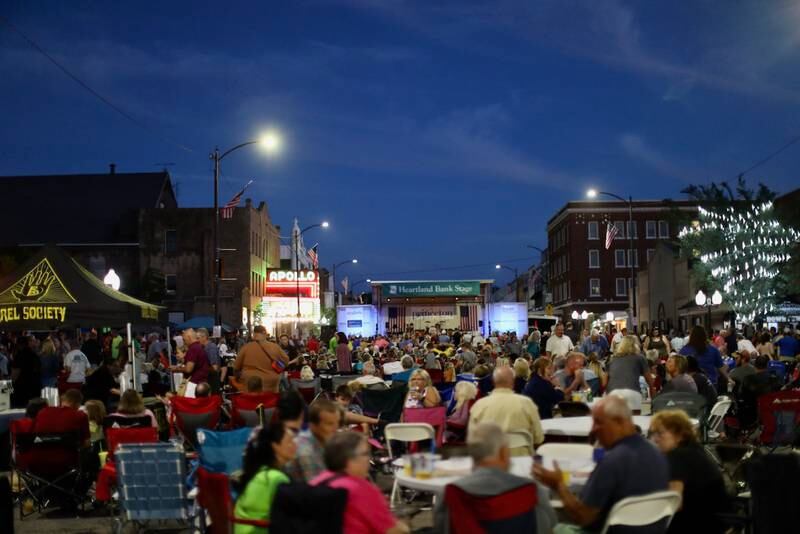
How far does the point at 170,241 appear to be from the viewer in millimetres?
61656

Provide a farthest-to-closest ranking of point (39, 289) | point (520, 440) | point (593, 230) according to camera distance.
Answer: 1. point (593, 230)
2. point (39, 289)
3. point (520, 440)

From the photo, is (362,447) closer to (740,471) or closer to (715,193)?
(740,471)

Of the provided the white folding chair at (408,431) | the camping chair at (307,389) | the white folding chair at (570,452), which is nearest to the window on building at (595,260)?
the camping chair at (307,389)

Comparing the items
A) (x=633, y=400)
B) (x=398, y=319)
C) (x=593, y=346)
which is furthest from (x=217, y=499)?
(x=398, y=319)

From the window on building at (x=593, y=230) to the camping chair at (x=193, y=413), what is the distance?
79.0m

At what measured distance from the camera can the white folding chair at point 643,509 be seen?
5.61 m

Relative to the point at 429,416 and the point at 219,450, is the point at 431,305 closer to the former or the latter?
the point at 429,416

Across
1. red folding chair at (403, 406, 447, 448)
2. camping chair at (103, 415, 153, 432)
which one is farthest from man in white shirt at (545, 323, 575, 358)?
camping chair at (103, 415, 153, 432)

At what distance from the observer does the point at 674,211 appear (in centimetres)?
5325

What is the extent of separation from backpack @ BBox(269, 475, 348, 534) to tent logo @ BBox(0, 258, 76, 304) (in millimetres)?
11000

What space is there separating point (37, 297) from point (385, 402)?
5807mm

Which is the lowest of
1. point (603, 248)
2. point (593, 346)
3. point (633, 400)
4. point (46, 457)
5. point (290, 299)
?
point (46, 457)

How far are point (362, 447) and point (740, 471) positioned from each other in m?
5.70

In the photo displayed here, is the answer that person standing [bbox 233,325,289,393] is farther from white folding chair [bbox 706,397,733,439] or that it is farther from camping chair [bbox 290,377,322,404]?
white folding chair [bbox 706,397,733,439]
